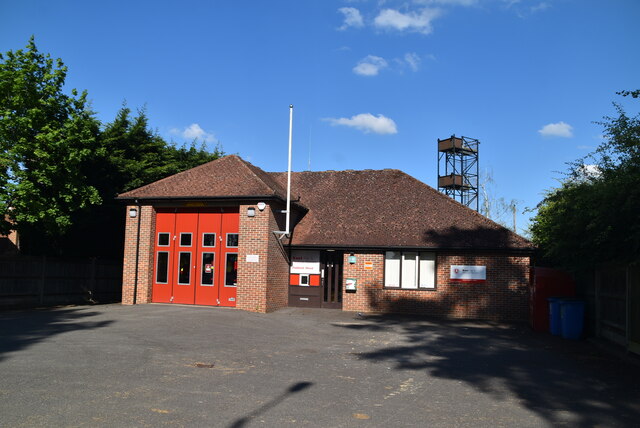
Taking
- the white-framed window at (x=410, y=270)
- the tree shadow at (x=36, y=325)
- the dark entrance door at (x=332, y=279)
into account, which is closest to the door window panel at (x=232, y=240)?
the dark entrance door at (x=332, y=279)

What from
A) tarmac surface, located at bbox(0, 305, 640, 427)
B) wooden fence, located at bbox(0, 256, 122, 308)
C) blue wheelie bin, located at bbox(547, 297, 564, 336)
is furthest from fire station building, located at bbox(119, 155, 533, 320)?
tarmac surface, located at bbox(0, 305, 640, 427)

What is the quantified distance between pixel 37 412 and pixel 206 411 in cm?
185

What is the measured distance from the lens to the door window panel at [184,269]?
60.8 feet

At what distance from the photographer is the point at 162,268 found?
18.9 m

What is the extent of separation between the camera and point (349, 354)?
1040 centimetres

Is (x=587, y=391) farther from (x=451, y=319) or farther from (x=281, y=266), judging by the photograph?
(x=281, y=266)

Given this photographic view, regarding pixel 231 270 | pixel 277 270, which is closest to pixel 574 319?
pixel 277 270

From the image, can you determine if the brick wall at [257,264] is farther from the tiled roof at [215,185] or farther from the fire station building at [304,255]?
the tiled roof at [215,185]

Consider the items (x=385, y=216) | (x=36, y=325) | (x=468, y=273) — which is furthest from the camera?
(x=385, y=216)

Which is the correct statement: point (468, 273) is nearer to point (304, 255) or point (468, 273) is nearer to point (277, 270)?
point (304, 255)

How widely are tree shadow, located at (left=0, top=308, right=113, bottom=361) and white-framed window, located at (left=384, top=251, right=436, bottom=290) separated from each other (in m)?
9.78

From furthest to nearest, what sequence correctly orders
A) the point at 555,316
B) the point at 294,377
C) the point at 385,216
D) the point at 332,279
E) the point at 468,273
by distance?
the point at 385,216 < the point at 332,279 < the point at 468,273 < the point at 555,316 < the point at 294,377

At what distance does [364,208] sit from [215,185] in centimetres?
620

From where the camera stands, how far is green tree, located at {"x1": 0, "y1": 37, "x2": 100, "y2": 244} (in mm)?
16766
